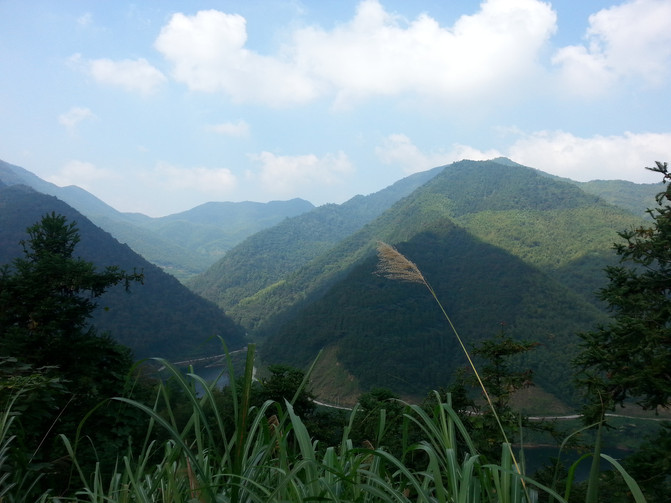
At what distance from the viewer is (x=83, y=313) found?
1021 centimetres

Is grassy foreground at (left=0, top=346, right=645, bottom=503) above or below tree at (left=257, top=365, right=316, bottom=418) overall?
above

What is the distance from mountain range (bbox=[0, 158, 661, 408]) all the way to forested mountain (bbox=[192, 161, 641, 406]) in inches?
9.1

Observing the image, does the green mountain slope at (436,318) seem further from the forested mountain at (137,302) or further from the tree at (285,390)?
the tree at (285,390)

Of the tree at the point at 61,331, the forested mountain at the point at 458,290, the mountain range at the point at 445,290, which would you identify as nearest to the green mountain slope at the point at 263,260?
the mountain range at the point at 445,290

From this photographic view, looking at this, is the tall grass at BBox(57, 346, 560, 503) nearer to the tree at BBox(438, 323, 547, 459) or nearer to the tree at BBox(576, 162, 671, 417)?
the tree at BBox(576, 162, 671, 417)

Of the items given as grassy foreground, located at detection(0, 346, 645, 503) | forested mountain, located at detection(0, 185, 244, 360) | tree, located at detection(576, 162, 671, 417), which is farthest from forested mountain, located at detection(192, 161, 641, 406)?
grassy foreground, located at detection(0, 346, 645, 503)

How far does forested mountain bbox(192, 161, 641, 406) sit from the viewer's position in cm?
5328

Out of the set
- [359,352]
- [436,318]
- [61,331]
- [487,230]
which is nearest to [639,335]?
[61,331]

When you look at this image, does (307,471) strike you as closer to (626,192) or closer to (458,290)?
(458,290)

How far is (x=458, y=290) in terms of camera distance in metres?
66.5

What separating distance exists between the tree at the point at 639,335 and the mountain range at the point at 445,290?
36.0ft

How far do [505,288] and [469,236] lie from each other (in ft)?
62.9

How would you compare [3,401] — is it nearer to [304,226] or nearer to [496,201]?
[496,201]

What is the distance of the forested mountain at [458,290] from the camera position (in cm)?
5328
